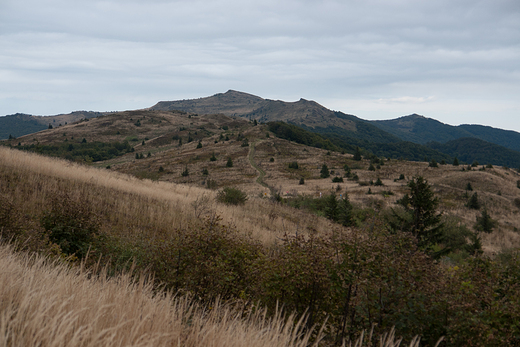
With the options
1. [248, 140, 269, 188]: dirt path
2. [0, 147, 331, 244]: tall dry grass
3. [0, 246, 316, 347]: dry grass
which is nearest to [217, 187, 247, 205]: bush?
[0, 147, 331, 244]: tall dry grass

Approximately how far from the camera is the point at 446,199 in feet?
134

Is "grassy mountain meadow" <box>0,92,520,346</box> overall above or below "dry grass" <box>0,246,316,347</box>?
below

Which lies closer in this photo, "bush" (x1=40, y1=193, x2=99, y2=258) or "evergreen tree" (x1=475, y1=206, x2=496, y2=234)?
"bush" (x1=40, y1=193, x2=99, y2=258)

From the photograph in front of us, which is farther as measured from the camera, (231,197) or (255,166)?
(255,166)

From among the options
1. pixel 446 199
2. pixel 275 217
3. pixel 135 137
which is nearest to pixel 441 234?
pixel 275 217

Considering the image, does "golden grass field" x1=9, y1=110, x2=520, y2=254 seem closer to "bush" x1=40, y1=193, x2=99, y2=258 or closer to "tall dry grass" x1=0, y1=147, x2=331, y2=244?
"tall dry grass" x1=0, y1=147, x2=331, y2=244

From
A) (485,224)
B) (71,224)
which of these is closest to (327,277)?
(71,224)

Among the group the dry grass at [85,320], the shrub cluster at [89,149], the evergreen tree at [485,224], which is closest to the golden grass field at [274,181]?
the evergreen tree at [485,224]

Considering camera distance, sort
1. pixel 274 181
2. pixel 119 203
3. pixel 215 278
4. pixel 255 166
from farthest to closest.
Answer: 1. pixel 255 166
2. pixel 274 181
3. pixel 119 203
4. pixel 215 278

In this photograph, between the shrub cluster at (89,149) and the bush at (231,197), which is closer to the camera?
the bush at (231,197)

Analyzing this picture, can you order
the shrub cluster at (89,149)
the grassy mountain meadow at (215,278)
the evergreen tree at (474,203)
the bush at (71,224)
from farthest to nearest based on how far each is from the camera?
the shrub cluster at (89,149) < the evergreen tree at (474,203) < the bush at (71,224) < the grassy mountain meadow at (215,278)

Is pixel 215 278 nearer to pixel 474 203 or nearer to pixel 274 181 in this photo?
pixel 474 203

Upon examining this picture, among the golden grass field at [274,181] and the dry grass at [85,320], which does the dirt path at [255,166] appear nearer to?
the golden grass field at [274,181]

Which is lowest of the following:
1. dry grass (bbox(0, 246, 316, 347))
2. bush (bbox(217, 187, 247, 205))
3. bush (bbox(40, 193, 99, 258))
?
bush (bbox(217, 187, 247, 205))
